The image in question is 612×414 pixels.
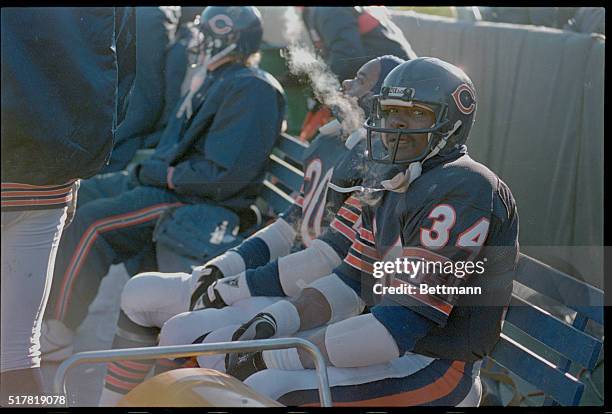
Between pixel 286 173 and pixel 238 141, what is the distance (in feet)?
0.75

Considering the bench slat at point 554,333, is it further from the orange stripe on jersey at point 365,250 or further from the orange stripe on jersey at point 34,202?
the orange stripe on jersey at point 34,202

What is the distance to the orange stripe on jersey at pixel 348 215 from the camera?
3.07 m

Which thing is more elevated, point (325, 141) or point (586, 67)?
point (586, 67)

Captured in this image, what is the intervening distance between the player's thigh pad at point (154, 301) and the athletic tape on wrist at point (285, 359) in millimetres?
570

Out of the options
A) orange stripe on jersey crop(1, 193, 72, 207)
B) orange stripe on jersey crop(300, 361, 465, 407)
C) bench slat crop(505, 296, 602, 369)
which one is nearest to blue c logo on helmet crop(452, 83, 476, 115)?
bench slat crop(505, 296, 602, 369)

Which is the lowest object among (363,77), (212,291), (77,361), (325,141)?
(212,291)

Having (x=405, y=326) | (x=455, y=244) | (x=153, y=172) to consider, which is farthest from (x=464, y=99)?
(x=153, y=172)

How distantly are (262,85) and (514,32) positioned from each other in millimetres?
958

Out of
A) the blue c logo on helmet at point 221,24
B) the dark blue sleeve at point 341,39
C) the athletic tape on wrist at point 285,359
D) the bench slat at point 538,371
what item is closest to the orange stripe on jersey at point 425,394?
the athletic tape on wrist at point 285,359

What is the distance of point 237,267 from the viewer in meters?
3.35

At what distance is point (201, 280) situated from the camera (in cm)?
329

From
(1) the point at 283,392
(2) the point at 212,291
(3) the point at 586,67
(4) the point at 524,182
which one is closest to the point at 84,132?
(2) the point at 212,291

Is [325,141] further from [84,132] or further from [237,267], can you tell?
[84,132]

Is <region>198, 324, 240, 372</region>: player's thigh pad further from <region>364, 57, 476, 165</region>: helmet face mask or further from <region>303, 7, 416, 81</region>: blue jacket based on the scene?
<region>303, 7, 416, 81</region>: blue jacket
